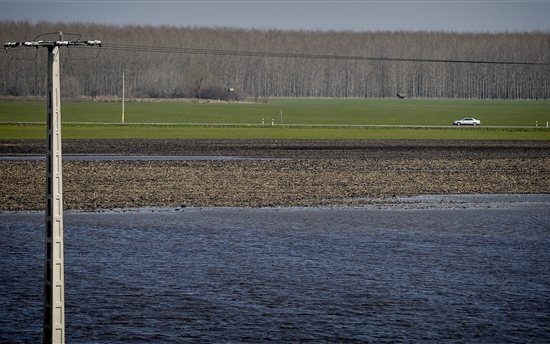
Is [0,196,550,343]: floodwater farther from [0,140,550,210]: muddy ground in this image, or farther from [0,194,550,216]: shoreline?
[0,140,550,210]: muddy ground

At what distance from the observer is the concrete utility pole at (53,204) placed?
1617 cm

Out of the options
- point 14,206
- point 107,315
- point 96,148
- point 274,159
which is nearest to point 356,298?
point 107,315

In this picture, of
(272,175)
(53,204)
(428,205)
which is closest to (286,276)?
(53,204)

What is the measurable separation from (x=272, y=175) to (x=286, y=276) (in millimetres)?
26082

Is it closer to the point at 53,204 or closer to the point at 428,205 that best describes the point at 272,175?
the point at 428,205

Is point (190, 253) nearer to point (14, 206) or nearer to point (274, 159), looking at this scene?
point (14, 206)

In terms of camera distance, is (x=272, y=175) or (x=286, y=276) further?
(x=272, y=175)

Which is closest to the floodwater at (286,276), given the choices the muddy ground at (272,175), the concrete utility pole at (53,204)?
the concrete utility pole at (53,204)

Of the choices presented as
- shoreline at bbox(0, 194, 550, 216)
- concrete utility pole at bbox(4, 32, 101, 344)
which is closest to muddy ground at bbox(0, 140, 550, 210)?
shoreline at bbox(0, 194, 550, 216)

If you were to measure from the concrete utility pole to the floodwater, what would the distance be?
341 cm

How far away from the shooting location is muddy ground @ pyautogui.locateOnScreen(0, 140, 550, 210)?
43844mm

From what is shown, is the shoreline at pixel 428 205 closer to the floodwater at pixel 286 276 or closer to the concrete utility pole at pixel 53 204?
the floodwater at pixel 286 276

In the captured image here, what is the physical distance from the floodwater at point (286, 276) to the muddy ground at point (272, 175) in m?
3.88

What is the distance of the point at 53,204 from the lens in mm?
16578
